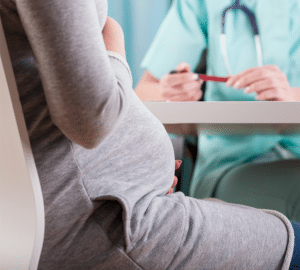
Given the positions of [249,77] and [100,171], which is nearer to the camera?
[100,171]

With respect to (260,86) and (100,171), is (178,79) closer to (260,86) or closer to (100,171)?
(260,86)

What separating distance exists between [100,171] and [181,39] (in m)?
1.03

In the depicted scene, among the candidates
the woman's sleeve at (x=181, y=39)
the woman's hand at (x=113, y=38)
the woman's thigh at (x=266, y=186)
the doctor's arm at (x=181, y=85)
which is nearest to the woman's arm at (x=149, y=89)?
the woman's sleeve at (x=181, y=39)

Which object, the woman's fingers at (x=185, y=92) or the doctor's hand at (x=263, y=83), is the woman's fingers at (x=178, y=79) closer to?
the woman's fingers at (x=185, y=92)

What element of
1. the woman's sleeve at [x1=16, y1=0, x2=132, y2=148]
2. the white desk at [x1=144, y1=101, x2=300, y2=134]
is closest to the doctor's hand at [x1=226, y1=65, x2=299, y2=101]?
the white desk at [x1=144, y1=101, x2=300, y2=134]

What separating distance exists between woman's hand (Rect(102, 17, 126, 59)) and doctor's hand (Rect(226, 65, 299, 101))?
52 cm

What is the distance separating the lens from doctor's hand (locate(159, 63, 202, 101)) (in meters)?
1.00

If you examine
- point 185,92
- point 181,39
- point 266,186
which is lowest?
point 266,186

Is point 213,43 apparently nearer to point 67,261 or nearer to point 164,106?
point 164,106

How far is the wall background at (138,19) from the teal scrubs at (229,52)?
482mm

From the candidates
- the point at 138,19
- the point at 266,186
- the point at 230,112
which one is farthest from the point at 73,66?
the point at 138,19

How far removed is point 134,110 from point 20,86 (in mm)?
130

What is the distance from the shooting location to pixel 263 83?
909mm

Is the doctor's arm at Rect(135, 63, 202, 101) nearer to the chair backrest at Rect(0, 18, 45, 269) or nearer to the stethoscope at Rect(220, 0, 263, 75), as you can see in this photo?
the stethoscope at Rect(220, 0, 263, 75)
